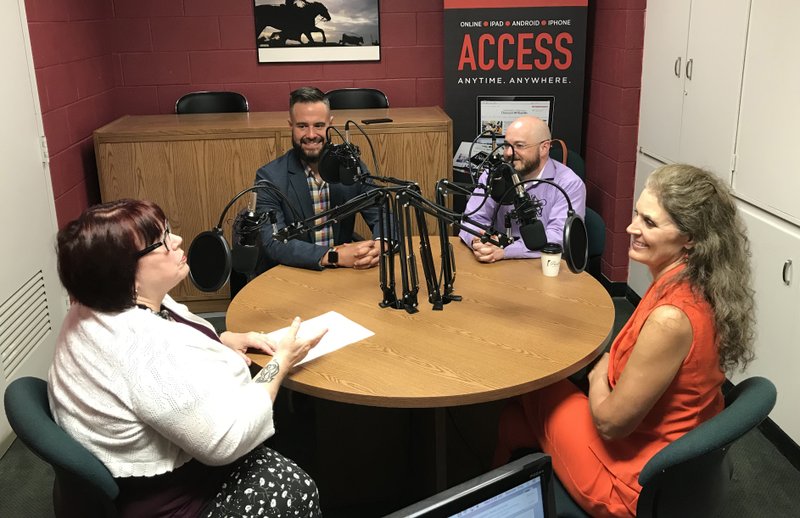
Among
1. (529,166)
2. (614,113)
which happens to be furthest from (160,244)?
(614,113)

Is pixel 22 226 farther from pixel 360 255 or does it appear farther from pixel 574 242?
pixel 574 242

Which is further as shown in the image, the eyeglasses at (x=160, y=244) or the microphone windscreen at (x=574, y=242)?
the microphone windscreen at (x=574, y=242)

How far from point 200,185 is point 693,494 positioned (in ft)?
10.8

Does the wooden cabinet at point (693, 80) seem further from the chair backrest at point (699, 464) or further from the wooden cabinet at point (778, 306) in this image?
the chair backrest at point (699, 464)

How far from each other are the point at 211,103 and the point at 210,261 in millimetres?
3053

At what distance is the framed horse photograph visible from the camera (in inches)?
195

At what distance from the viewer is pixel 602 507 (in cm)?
175

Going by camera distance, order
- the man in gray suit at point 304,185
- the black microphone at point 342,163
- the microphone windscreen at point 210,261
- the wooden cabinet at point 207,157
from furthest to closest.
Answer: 1. the wooden cabinet at point 207,157
2. the man in gray suit at point 304,185
3. the black microphone at point 342,163
4. the microphone windscreen at point 210,261

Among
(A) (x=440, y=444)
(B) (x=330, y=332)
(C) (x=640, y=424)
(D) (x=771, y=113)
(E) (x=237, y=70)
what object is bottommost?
(A) (x=440, y=444)

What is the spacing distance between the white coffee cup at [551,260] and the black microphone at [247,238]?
1031mm

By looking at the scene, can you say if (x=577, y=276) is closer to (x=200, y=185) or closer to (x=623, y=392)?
(x=623, y=392)

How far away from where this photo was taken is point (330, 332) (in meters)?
2.13

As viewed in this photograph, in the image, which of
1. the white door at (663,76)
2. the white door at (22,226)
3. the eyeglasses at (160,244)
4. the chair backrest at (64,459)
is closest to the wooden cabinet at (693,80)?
the white door at (663,76)

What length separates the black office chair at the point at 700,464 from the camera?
58.2 inches
